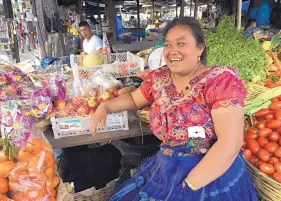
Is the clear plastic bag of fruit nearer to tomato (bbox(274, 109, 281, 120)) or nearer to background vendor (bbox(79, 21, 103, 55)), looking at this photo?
tomato (bbox(274, 109, 281, 120))

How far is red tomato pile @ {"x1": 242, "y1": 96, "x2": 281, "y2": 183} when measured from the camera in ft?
5.90

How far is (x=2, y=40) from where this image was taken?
532 cm

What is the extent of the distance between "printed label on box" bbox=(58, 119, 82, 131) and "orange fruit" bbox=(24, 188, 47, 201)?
0.66m

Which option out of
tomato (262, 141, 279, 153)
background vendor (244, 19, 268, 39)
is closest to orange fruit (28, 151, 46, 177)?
tomato (262, 141, 279, 153)

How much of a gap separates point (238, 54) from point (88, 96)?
126 centimetres

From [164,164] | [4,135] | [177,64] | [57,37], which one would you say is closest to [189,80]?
[177,64]

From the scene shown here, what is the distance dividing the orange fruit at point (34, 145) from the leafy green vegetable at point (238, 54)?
1514mm

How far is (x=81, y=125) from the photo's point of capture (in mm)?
1908

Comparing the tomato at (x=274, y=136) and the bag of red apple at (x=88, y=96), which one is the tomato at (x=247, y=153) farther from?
the bag of red apple at (x=88, y=96)

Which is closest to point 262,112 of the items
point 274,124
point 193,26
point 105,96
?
point 274,124

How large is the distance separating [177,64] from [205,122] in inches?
12.8

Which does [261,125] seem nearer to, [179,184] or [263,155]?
[263,155]

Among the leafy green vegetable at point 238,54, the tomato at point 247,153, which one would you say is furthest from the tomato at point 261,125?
the leafy green vegetable at point 238,54

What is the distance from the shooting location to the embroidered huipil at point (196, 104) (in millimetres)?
1366
